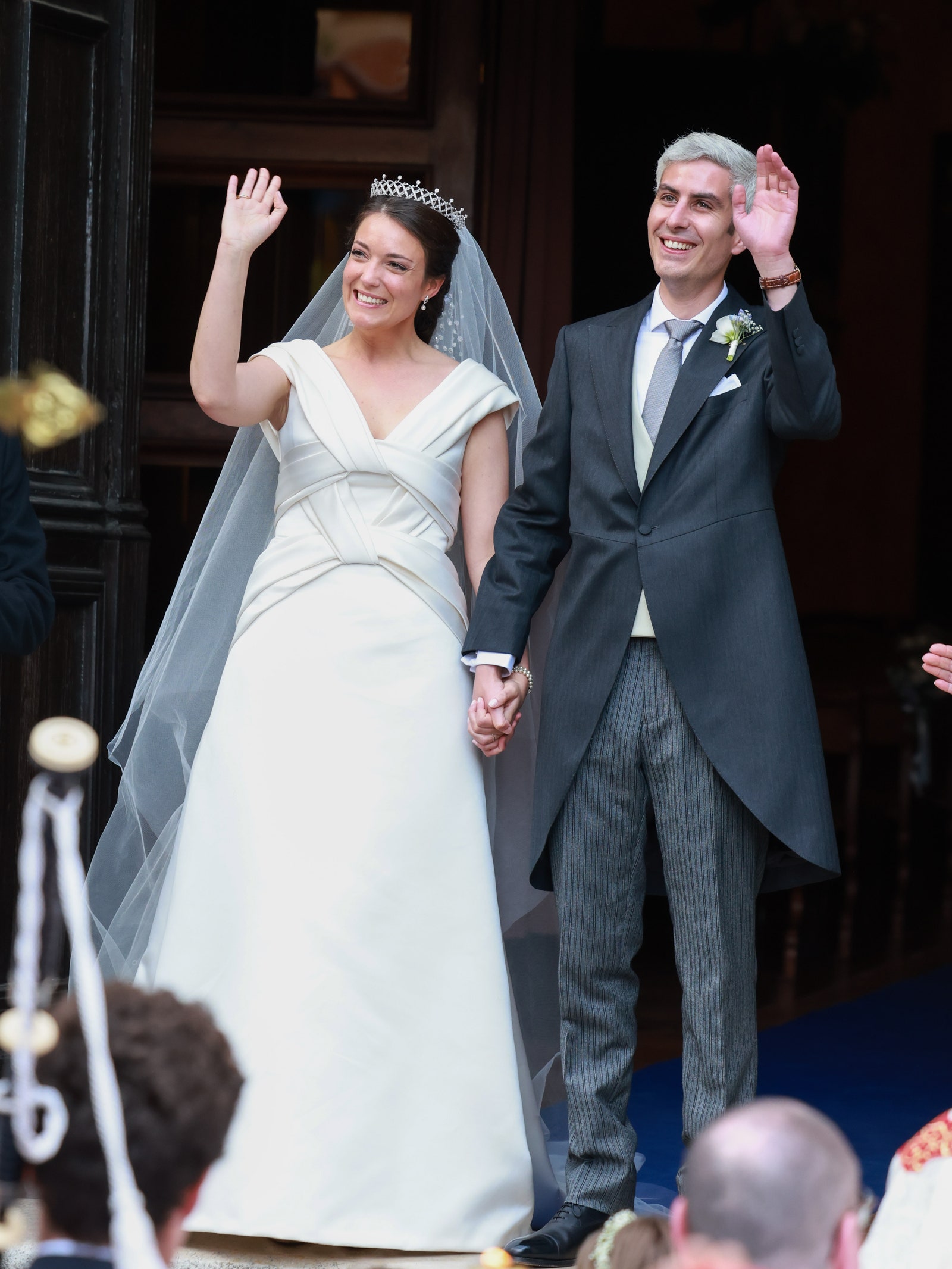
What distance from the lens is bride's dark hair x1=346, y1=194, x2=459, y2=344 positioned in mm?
3248

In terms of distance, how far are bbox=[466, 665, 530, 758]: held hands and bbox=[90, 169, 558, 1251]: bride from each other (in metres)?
0.08

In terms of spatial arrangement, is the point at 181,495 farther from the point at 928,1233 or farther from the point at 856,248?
the point at 856,248

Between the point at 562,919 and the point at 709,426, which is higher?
the point at 709,426

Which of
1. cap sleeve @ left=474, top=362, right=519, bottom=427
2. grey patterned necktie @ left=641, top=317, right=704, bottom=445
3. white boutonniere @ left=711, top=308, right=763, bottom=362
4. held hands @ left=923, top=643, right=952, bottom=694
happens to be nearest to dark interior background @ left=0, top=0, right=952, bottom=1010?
cap sleeve @ left=474, top=362, right=519, bottom=427

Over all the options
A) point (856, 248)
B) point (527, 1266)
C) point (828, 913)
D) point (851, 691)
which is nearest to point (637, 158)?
point (851, 691)

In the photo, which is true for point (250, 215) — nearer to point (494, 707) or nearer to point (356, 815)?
point (494, 707)

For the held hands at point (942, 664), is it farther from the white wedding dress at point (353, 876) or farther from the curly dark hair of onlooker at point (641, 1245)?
the curly dark hair of onlooker at point (641, 1245)

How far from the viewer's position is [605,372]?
2.95 metres

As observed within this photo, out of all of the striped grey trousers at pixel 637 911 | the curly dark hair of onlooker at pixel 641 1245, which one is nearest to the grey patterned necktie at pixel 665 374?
the striped grey trousers at pixel 637 911

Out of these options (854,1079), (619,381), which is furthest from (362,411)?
(854,1079)

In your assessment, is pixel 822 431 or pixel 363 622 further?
pixel 363 622

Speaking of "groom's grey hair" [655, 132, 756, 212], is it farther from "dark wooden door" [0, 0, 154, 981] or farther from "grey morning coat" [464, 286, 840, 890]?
"dark wooden door" [0, 0, 154, 981]

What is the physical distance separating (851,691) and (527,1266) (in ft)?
21.5

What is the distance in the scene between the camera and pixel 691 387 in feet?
9.43
